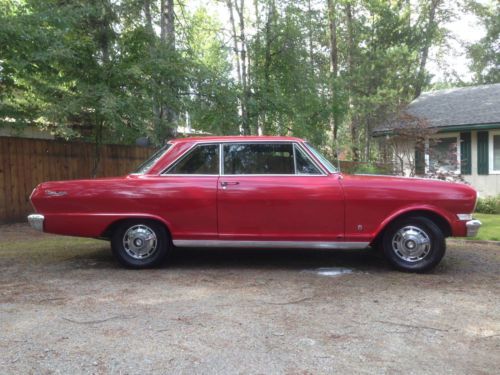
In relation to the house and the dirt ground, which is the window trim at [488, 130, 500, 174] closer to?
the house

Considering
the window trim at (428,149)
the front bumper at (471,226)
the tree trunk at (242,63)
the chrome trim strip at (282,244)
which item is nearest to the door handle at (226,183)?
the chrome trim strip at (282,244)

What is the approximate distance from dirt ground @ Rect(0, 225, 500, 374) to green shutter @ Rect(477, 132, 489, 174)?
902 centimetres

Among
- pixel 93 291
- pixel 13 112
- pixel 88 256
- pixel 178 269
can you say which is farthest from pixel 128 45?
pixel 93 291

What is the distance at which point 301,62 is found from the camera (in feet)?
47.5

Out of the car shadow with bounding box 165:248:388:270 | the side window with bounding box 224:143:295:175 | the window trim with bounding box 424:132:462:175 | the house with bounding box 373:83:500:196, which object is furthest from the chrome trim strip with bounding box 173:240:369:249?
the window trim with bounding box 424:132:462:175

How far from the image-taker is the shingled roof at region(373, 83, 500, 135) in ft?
47.9

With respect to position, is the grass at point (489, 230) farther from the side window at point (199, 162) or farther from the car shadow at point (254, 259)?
the side window at point (199, 162)

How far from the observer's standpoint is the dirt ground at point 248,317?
3.15 meters

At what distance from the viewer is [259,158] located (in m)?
5.91

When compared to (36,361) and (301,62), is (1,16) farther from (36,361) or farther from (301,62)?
(301,62)

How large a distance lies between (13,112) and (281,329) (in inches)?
314

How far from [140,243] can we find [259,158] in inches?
72.8

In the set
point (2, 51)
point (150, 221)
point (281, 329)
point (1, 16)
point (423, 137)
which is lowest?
point (281, 329)

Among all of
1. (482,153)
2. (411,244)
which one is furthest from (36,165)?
(482,153)
